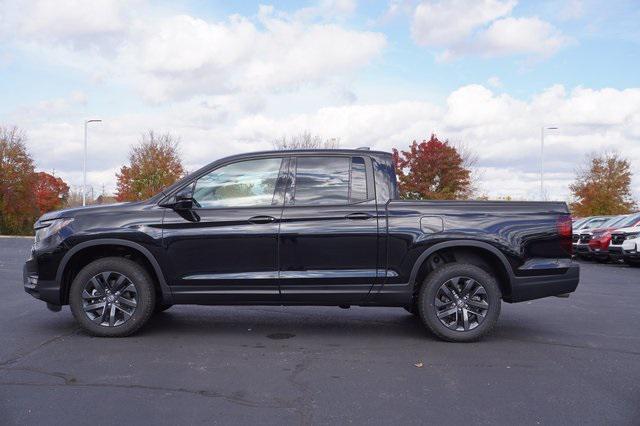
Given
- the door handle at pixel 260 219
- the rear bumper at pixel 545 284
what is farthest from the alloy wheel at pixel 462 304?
the door handle at pixel 260 219

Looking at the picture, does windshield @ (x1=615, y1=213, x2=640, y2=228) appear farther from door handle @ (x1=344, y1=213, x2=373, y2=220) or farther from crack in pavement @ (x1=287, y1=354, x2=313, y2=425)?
crack in pavement @ (x1=287, y1=354, x2=313, y2=425)

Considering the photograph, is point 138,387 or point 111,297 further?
point 111,297

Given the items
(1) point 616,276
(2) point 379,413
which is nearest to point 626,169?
(1) point 616,276

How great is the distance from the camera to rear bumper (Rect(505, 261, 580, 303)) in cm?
619

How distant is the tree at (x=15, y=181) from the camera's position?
147ft

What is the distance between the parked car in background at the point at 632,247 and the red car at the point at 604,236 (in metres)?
1.09

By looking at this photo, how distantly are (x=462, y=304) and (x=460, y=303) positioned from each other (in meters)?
0.02

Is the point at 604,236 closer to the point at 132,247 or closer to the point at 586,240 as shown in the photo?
the point at 586,240

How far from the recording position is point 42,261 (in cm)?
625

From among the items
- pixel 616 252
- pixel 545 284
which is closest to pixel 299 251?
pixel 545 284

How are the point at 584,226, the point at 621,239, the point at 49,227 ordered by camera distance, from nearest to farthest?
the point at 49,227, the point at 621,239, the point at 584,226

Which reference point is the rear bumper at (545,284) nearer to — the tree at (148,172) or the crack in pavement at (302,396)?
the crack in pavement at (302,396)

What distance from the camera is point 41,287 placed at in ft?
20.5

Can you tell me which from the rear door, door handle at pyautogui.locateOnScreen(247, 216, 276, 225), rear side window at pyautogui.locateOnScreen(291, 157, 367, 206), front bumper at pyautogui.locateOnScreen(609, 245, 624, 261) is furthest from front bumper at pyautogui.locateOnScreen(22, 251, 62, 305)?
front bumper at pyautogui.locateOnScreen(609, 245, 624, 261)
